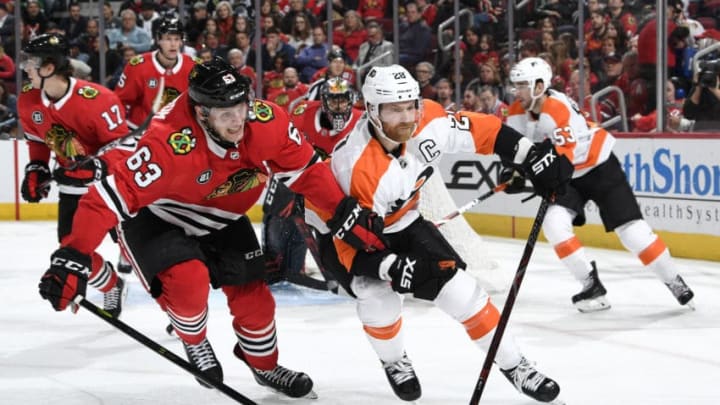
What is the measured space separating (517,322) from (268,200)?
1.31 metres

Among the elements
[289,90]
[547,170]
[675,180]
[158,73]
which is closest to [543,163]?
[547,170]

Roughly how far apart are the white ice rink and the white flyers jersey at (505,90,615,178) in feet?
2.13

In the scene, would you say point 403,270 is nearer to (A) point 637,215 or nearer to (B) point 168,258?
(B) point 168,258

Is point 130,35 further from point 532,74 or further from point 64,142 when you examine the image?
point 532,74

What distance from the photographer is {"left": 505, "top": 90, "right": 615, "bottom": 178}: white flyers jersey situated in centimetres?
484

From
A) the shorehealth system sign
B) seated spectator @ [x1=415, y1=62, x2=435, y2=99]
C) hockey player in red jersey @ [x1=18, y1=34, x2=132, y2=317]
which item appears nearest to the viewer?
hockey player in red jersey @ [x1=18, y1=34, x2=132, y2=317]

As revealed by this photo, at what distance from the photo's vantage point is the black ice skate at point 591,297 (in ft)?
15.9

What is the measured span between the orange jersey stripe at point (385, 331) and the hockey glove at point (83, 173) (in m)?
1.83

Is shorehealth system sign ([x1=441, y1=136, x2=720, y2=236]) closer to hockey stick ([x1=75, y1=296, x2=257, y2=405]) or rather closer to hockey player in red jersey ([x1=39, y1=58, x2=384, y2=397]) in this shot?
hockey player in red jersey ([x1=39, y1=58, x2=384, y2=397])

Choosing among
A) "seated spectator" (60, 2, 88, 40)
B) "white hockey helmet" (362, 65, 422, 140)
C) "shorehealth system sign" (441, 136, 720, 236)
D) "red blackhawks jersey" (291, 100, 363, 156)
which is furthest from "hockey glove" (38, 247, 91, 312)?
"seated spectator" (60, 2, 88, 40)

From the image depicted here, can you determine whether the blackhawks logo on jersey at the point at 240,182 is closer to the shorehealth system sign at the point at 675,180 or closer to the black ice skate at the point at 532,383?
the black ice skate at the point at 532,383

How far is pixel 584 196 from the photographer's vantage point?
4961mm

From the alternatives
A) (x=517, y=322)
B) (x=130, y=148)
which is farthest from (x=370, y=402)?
(x=130, y=148)

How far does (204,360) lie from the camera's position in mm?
3299
